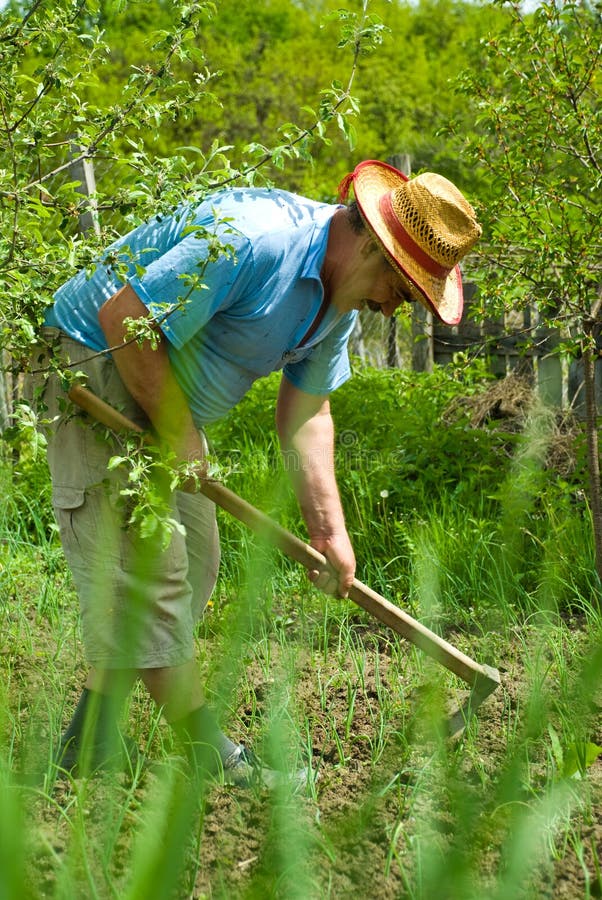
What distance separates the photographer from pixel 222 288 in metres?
2.23

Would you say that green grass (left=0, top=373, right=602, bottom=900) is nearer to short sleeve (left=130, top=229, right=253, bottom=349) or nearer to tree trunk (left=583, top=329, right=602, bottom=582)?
tree trunk (left=583, top=329, right=602, bottom=582)

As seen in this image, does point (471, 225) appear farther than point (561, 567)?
No

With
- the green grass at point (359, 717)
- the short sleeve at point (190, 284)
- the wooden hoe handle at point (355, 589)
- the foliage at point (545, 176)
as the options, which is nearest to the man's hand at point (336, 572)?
the wooden hoe handle at point (355, 589)

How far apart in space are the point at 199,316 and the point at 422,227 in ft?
1.89

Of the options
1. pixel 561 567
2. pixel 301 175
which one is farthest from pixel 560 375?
pixel 301 175

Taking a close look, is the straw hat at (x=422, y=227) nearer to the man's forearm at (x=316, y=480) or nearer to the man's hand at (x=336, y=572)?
the man's forearm at (x=316, y=480)

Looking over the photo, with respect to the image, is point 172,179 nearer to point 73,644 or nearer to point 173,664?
point 173,664

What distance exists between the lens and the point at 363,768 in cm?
265

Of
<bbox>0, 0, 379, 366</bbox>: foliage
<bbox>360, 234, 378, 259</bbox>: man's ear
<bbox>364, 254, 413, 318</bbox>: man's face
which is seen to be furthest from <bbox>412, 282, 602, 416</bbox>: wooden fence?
<bbox>0, 0, 379, 366</bbox>: foliage

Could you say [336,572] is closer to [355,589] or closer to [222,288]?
[355,589]

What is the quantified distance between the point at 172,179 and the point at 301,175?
14.6 m

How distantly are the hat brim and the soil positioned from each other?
0.89 meters

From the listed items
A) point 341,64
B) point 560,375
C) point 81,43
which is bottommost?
point 560,375

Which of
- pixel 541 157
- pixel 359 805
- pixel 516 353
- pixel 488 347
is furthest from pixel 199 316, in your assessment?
pixel 488 347
